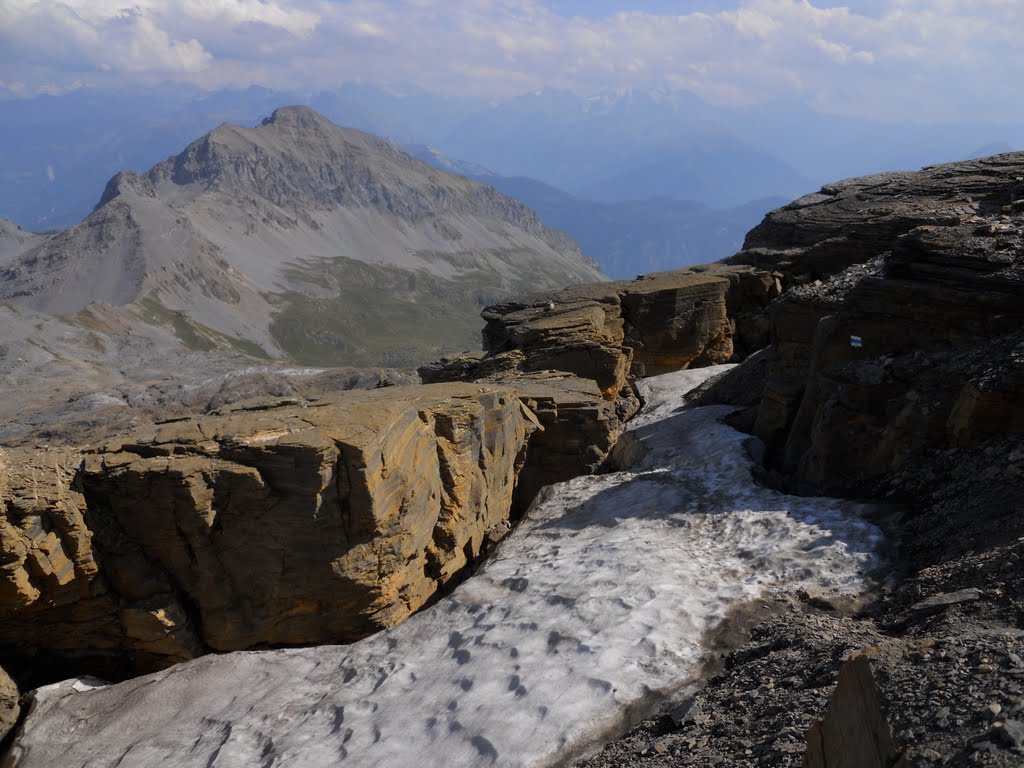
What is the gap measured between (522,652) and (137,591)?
9.04m

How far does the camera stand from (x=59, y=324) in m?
161

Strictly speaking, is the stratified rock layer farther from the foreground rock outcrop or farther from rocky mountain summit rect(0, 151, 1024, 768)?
rocky mountain summit rect(0, 151, 1024, 768)

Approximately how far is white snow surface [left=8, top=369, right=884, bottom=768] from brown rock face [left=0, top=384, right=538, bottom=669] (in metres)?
0.98

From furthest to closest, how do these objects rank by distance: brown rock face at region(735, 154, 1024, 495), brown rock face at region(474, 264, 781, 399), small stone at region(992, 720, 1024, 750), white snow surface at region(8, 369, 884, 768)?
brown rock face at region(474, 264, 781, 399)
brown rock face at region(735, 154, 1024, 495)
white snow surface at region(8, 369, 884, 768)
small stone at region(992, 720, 1024, 750)

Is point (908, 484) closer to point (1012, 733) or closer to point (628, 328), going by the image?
point (1012, 733)

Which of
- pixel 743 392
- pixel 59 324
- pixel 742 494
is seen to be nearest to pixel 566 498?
pixel 742 494

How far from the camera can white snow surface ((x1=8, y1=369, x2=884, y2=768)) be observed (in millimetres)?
13062

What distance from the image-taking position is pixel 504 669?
14469 mm

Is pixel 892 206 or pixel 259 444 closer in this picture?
pixel 259 444

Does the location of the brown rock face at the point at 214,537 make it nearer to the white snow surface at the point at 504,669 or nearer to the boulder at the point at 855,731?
the white snow surface at the point at 504,669

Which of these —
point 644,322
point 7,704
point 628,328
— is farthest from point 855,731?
point 644,322

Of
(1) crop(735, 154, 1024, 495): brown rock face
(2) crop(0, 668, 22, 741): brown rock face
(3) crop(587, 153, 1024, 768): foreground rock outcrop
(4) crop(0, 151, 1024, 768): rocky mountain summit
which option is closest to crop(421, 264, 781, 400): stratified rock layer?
(3) crop(587, 153, 1024, 768): foreground rock outcrop

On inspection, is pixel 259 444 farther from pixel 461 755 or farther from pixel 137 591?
pixel 461 755

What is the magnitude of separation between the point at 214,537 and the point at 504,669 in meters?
7.40
